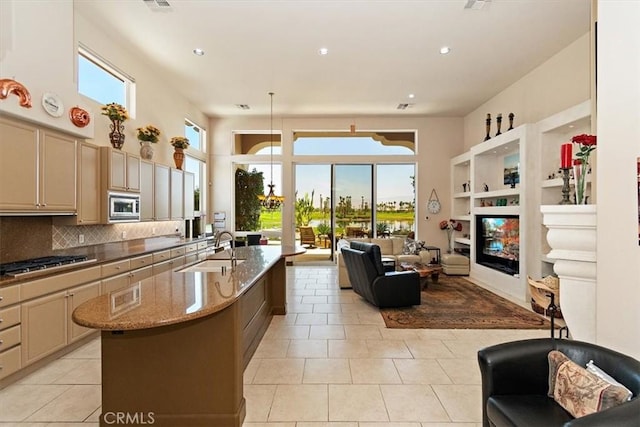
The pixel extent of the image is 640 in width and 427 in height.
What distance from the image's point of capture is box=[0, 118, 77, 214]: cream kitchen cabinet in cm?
289

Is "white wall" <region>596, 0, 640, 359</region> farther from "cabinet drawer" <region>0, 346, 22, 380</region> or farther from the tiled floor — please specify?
"cabinet drawer" <region>0, 346, 22, 380</region>

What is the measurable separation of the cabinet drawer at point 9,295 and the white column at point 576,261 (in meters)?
4.33

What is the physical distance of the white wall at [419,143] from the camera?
28.2 ft

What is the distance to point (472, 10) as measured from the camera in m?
4.00

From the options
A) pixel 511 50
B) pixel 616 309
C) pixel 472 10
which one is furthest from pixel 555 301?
pixel 511 50

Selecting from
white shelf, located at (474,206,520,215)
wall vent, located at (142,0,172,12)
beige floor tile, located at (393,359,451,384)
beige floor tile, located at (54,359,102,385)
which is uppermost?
wall vent, located at (142,0,172,12)

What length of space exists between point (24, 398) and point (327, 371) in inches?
97.3

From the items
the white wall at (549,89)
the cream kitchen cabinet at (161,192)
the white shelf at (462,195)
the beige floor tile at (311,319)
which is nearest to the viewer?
the beige floor tile at (311,319)

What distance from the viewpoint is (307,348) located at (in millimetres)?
3531

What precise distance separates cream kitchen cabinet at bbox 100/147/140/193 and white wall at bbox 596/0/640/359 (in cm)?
497

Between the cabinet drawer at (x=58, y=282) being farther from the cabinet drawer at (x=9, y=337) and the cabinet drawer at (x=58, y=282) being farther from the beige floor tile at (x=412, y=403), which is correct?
the beige floor tile at (x=412, y=403)

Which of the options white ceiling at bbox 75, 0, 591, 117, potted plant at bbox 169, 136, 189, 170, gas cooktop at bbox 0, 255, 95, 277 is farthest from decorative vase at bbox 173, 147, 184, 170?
gas cooktop at bbox 0, 255, 95, 277

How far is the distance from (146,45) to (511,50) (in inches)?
220

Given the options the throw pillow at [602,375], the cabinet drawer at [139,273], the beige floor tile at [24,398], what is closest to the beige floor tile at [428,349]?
the throw pillow at [602,375]
